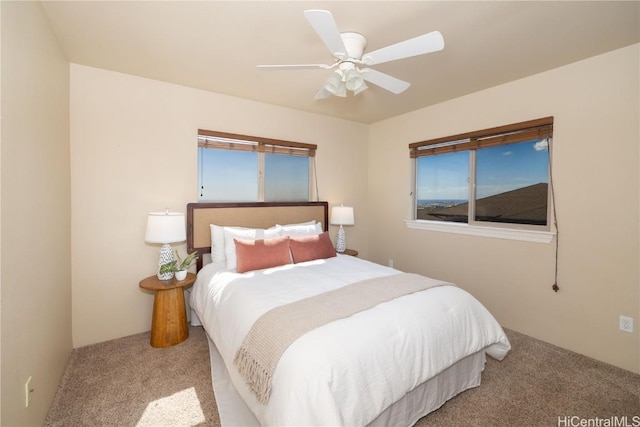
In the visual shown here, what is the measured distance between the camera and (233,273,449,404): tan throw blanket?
4.74 ft

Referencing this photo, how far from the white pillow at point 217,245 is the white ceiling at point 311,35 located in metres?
1.52

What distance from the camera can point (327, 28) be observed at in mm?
1493

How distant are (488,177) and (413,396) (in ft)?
8.28

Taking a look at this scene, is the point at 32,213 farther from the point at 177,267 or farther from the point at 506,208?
the point at 506,208

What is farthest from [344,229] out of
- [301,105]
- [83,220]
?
[83,220]

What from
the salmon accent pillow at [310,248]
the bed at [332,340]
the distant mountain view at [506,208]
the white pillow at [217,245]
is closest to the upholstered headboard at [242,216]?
the white pillow at [217,245]

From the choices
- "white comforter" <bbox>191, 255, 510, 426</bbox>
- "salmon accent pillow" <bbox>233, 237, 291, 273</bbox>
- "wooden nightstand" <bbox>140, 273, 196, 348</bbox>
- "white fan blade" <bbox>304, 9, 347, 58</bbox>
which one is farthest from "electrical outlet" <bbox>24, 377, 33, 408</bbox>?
"white fan blade" <bbox>304, 9, 347, 58</bbox>

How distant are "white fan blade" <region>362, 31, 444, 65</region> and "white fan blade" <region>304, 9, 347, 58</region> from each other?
0.20 metres

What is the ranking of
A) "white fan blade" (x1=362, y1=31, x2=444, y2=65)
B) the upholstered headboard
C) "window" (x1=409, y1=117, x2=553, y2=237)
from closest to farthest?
"white fan blade" (x1=362, y1=31, x2=444, y2=65)
"window" (x1=409, y1=117, x2=553, y2=237)
the upholstered headboard

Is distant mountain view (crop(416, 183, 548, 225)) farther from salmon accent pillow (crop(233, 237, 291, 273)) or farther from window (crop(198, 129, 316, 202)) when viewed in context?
salmon accent pillow (crop(233, 237, 291, 273))

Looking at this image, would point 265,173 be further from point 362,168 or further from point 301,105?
point 362,168

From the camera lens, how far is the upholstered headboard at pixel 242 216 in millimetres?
3029

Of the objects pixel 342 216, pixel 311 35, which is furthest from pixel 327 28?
pixel 342 216

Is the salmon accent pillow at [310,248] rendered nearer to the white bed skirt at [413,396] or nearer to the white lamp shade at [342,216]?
the white lamp shade at [342,216]
